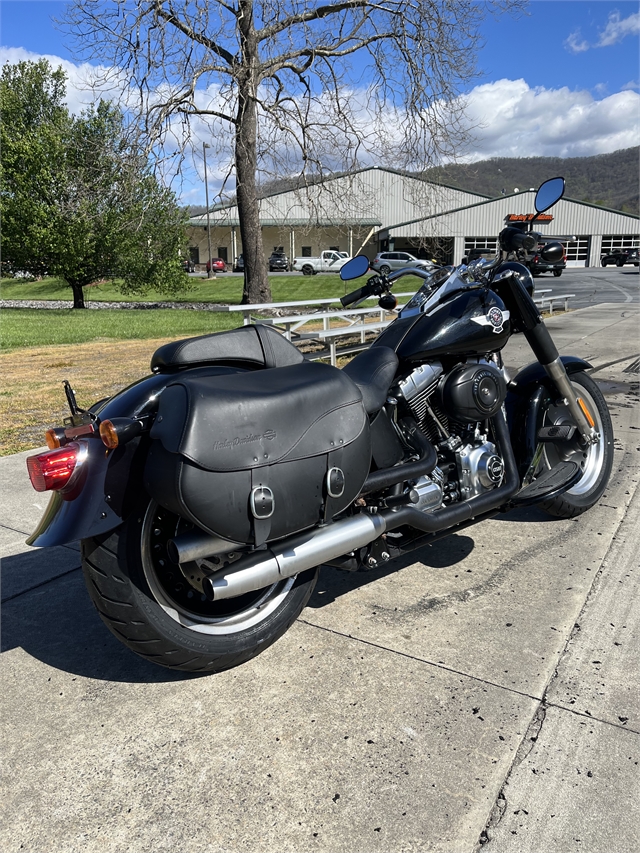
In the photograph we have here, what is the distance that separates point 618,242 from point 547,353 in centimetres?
6252

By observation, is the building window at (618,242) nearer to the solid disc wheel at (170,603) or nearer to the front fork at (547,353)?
the front fork at (547,353)

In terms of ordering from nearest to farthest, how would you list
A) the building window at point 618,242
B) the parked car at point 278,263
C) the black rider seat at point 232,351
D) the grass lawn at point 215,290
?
the black rider seat at point 232,351, the grass lawn at point 215,290, the parked car at point 278,263, the building window at point 618,242

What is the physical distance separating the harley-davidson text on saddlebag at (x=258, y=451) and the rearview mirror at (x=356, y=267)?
128 centimetres

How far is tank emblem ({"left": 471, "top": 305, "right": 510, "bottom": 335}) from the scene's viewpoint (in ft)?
10.1

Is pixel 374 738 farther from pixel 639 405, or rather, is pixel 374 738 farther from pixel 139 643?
pixel 639 405

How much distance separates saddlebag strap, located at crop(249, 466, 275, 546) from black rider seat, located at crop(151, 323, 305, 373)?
0.58 m

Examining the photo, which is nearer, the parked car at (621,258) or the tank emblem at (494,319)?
the tank emblem at (494,319)

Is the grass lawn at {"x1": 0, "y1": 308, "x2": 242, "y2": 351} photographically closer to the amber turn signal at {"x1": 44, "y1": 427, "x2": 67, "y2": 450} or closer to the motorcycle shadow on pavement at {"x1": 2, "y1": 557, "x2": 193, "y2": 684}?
the motorcycle shadow on pavement at {"x1": 2, "y1": 557, "x2": 193, "y2": 684}

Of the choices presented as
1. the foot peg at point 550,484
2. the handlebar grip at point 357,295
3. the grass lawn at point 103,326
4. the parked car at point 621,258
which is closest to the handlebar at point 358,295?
the handlebar grip at point 357,295

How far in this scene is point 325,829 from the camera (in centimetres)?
191

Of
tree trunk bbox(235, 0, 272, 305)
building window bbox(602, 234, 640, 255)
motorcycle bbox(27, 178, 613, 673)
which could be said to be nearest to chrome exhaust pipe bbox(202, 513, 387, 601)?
motorcycle bbox(27, 178, 613, 673)

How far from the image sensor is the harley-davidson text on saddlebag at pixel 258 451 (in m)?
2.09

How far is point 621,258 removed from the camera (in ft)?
172

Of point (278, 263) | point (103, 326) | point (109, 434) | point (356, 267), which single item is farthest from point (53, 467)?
point (278, 263)
